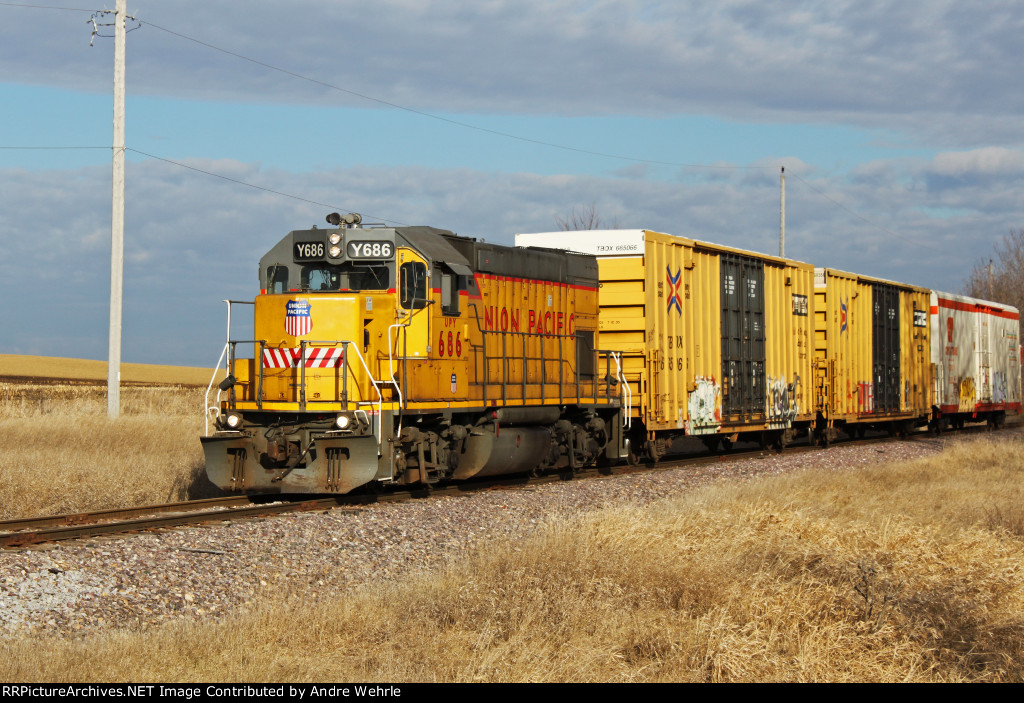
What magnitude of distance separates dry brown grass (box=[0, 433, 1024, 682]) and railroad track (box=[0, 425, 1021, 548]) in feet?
10.0

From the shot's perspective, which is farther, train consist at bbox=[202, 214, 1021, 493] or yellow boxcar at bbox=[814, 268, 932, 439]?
yellow boxcar at bbox=[814, 268, 932, 439]

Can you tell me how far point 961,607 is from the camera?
828 centimetres

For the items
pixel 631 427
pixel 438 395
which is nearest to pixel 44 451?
pixel 438 395

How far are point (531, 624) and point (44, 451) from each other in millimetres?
11322

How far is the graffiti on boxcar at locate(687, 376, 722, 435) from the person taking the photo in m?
18.8

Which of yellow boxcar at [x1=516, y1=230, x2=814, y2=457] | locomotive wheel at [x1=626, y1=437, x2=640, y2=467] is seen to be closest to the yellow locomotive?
yellow boxcar at [x1=516, y1=230, x2=814, y2=457]

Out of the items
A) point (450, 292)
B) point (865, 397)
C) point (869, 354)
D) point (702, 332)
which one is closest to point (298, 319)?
point (450, 292)

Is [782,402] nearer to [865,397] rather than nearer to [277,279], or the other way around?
[865,397]

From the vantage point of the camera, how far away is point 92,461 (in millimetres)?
15008

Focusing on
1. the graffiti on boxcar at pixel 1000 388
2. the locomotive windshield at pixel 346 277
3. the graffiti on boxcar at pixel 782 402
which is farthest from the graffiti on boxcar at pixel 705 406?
the graffiti on boxcar at pixel 1000 388

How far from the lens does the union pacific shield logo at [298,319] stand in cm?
1302

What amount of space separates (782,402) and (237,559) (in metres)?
15.1

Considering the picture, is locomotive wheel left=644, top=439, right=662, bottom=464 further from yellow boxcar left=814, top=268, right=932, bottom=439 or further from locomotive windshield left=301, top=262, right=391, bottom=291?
locomotive windshield left=301, top=262, right=391, bottom=291

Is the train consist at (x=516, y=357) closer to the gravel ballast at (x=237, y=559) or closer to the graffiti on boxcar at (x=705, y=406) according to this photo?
the graffiti on boxcar at (x=705, y=406)
